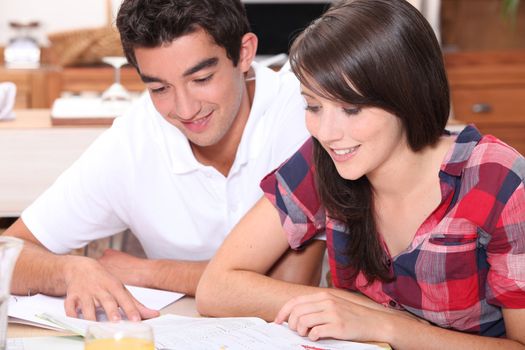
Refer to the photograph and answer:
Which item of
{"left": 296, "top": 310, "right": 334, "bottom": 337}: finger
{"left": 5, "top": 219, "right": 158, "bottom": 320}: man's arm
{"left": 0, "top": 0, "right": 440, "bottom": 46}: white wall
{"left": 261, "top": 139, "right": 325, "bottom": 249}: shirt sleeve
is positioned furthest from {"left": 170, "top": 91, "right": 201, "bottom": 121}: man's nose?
{"left": 0, "top": 0, "right": 440, "bottom": 46}: white wall

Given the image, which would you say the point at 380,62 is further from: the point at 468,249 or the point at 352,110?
the point at 468,249

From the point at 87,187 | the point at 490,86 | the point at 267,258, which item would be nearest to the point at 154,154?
the point at 87,187

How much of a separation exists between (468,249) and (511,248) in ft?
0.22

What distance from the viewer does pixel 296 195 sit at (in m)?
1.57

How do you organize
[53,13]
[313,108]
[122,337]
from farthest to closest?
[53,13] < [313,108] < [122,337]

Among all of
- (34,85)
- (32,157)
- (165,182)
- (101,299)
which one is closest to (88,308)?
(101,299)

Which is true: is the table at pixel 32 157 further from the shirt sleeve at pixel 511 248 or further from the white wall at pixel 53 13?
the white wall at pixel 53 13

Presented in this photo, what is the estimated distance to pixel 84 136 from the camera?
231 cm

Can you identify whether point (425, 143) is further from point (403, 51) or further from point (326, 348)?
point (326, 348)

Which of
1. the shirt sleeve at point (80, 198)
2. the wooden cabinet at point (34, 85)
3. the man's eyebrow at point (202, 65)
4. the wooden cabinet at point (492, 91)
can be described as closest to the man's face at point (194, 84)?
the man's eyebrow at point (202, 65)

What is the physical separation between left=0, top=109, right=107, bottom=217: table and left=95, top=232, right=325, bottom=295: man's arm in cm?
58

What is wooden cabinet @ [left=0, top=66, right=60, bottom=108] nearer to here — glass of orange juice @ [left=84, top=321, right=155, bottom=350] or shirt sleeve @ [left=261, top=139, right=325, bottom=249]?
shirt sleeve @ [left=261, top=139, right=325, bottom=249]

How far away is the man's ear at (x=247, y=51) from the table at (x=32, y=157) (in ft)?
1.86

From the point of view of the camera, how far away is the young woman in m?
1.34
